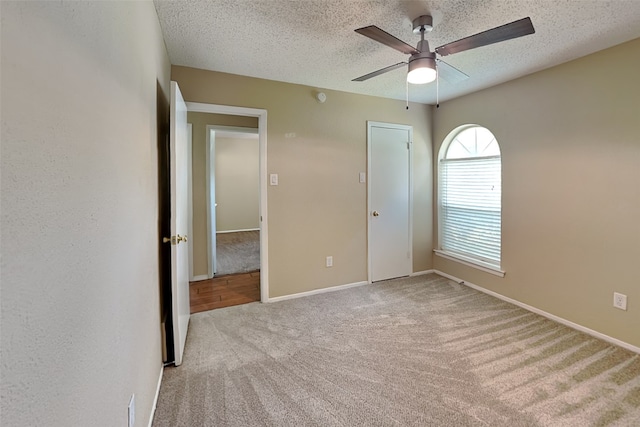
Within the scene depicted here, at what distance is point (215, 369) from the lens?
2053 millimetres

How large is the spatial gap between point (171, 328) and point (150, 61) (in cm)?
186

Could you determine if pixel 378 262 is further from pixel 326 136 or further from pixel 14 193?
pixel 14 193

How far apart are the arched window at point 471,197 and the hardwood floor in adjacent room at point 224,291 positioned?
264 cm

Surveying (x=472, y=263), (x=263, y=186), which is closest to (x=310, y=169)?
(x=263, y=186)

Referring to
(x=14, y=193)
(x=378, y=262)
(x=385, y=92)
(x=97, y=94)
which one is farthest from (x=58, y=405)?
(x=385, y=92)

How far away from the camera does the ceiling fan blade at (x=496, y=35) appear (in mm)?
1542

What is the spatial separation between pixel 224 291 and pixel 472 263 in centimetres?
307

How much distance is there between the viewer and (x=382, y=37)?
1.72 metres

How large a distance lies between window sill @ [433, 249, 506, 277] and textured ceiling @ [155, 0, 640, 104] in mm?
2078

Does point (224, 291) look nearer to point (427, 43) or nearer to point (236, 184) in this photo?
point (427, 43)

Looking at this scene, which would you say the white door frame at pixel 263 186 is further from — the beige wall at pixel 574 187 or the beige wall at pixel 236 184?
the beige wall at pixel 236 184

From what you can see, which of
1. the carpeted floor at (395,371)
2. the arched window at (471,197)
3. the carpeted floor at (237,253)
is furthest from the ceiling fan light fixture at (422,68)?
the carpeted floor at (237,253)

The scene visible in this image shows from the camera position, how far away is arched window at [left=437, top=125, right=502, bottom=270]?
11.3 ft

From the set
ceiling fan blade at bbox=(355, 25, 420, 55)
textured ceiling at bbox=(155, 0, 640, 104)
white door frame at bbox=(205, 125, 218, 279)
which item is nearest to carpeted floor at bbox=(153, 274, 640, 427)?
white door frame at bbox=(205, 125, 218, 279)
